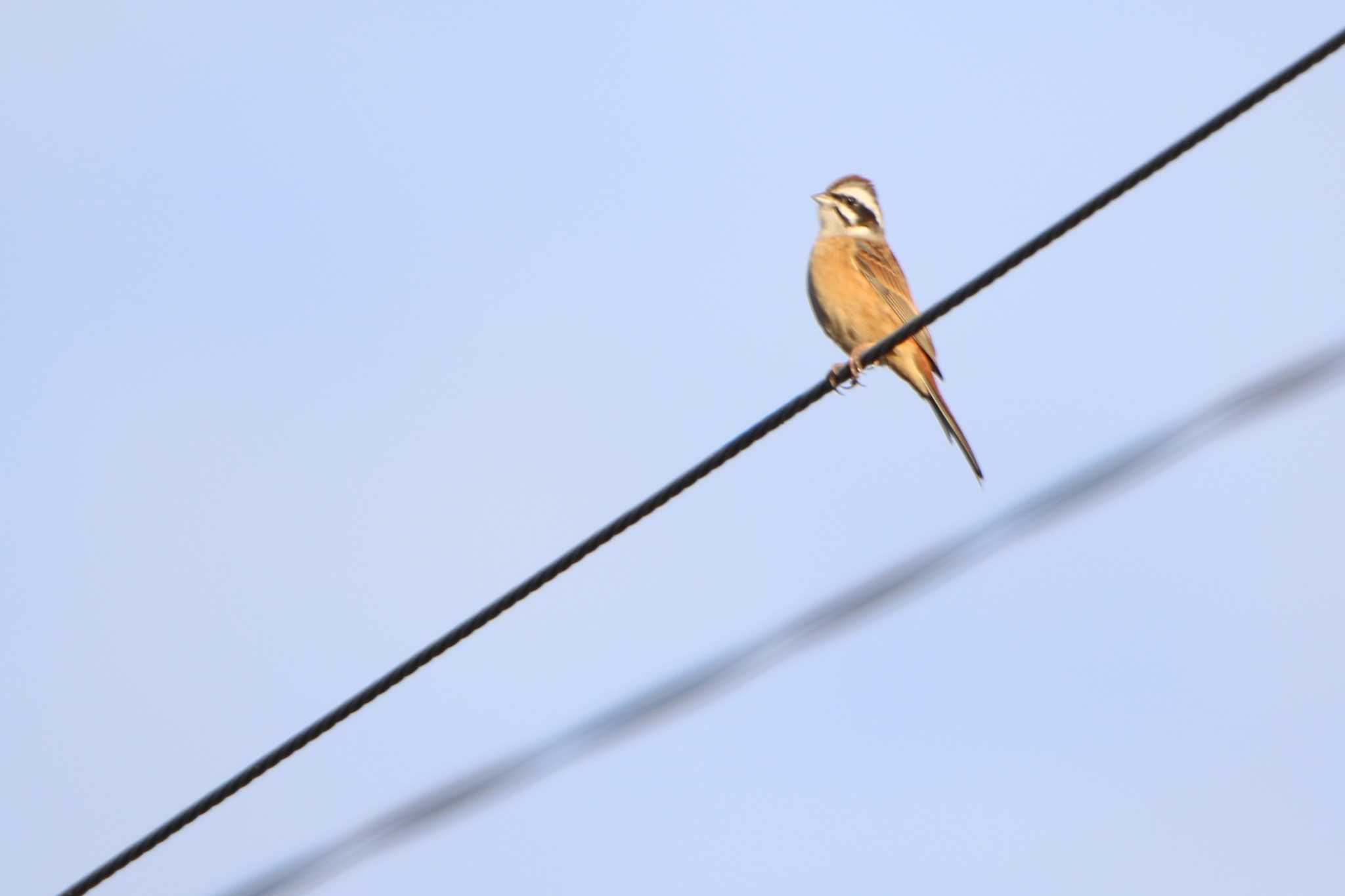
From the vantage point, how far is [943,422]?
1048 centimetres

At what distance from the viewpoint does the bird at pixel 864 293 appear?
1049 centimetres

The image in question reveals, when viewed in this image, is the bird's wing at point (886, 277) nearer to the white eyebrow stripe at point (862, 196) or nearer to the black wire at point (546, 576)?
the white eyebrow stripe at point (862, 196)

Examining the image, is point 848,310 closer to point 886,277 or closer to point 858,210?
point 886,277

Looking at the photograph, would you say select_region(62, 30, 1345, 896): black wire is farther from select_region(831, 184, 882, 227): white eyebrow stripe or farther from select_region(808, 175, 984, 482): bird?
select_region(831, 184, 882, 227): white eyebrow stripe

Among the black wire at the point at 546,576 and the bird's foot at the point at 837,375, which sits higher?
the bird's foot at the point at 837,375

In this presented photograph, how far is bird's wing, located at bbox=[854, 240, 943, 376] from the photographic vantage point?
11.3m

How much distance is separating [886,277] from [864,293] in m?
0.39

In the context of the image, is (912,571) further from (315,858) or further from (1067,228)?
(315,858)

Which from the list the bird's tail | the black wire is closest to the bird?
the bird's tail

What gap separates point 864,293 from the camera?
11.1 meters

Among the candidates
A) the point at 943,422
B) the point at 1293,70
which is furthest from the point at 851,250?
the point at 1293,70

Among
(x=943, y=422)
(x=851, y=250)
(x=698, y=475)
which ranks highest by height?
(x=851, y=250)

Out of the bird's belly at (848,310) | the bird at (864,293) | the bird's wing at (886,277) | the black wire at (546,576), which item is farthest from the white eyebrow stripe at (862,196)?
the black wire at (546,576)

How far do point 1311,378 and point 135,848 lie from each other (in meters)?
3.13
